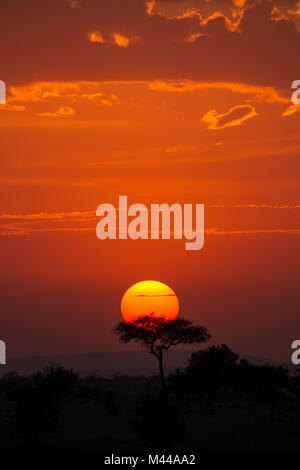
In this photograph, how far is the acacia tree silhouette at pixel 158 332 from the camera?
88.1 metres

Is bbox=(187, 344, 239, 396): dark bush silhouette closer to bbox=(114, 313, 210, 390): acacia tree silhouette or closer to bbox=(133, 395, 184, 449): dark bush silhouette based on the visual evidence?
bbox=(114, 313, 210, 390): acacia tree silhouette

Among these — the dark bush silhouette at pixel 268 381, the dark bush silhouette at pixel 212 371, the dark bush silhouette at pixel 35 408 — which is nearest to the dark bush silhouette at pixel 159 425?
the dark bush silhouette at pixel 35 408

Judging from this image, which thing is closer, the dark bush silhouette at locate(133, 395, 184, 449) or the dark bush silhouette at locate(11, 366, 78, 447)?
the dark bush silhouette at locate(133, 395, 184, 449)

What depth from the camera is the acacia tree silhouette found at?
88062 millimetres

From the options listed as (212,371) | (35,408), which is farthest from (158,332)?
(35,408)

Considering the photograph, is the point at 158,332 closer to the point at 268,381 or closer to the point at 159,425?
the point at 268,381

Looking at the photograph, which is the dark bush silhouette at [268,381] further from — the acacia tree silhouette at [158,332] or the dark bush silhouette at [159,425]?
the dark bush silhouette at [159,425]

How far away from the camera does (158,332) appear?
3465 inches

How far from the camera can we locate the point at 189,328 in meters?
89.9

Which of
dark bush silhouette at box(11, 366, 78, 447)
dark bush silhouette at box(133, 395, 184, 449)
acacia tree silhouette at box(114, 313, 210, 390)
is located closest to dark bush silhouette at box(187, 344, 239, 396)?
acacia tree silhouette at box(114, 313, 210, 390)

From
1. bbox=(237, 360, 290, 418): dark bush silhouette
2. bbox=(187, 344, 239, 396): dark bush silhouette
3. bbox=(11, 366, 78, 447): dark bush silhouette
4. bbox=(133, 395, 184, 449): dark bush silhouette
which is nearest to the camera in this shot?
bbox=(133, 395, 184, 449): dark bush silhouette
